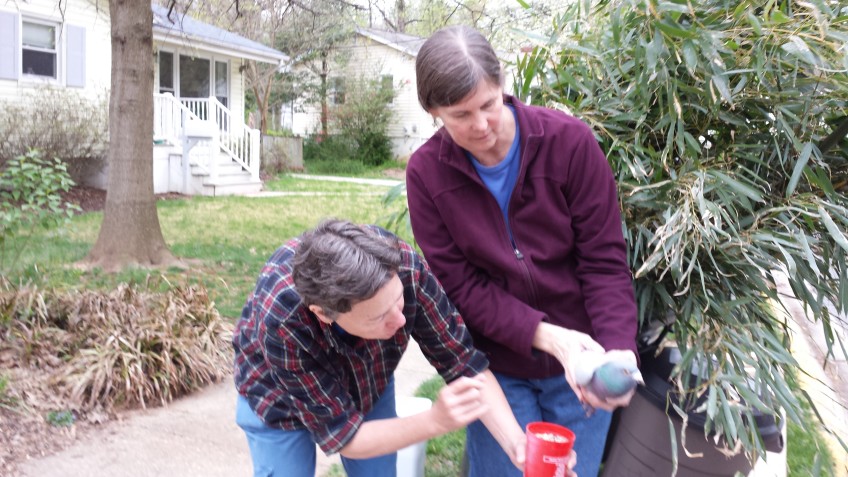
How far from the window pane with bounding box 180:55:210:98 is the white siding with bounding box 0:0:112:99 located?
2.82 metres

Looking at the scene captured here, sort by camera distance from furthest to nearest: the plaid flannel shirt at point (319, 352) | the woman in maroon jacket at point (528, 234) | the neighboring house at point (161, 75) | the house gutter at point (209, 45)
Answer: the house gutter at point (209, 45) → the neighboring house at point (161, 75) → the woman in maroon jacket at point (528, 234) → the plaid flannel shirt at point (319, 352)

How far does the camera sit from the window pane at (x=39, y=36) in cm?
1394

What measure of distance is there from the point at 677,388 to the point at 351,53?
84.4ft

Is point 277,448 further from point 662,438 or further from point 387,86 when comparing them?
point 387,86

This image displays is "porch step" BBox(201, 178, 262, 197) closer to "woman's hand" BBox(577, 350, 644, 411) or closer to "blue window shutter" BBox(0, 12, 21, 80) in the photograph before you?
"blue window shutter" BBox(0, 12, 21, 80)

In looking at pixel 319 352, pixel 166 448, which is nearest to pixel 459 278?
pixel 319 352

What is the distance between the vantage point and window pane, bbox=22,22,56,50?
13938mm

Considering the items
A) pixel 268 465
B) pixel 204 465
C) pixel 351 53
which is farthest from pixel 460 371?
pixel 351 53

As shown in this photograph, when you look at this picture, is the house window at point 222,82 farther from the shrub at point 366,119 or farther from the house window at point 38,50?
the shrub at point 366,119

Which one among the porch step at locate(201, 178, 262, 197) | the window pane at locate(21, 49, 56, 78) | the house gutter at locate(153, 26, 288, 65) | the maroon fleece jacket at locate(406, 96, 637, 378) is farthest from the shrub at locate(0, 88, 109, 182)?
the maroon fleece jacket at locate(406, 96, 637, 378)

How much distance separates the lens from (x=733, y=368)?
228cm

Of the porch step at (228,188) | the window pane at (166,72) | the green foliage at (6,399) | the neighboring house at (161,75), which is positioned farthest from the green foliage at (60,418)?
the window pane at (166,72)

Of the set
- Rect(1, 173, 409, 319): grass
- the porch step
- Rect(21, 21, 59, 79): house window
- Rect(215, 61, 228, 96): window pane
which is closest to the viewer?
Rect(1, 173, 409, 319): grass

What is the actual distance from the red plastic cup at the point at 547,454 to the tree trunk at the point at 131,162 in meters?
6.62
